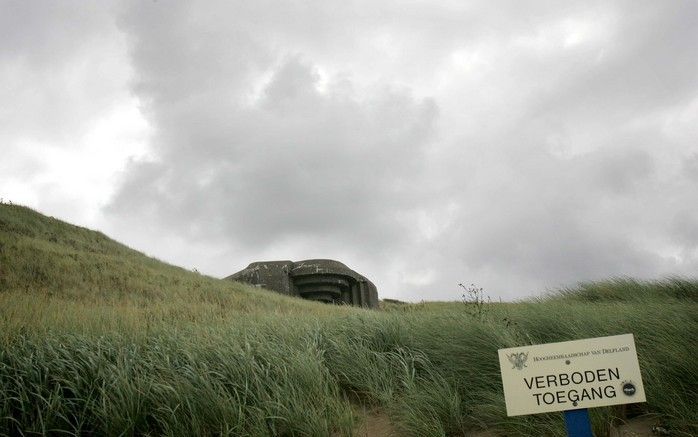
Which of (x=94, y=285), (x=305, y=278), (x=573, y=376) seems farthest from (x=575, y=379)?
(x=305, y=278)

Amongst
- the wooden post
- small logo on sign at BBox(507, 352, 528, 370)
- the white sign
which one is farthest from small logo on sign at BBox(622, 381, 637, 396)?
small logo on sign at BBox(507, 352, 528, 370)

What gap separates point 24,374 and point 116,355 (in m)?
0.76

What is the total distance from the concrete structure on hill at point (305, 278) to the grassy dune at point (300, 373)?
14.4 meters

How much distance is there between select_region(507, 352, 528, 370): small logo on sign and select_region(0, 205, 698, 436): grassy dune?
2.72 feet

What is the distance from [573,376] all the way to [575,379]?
22mm

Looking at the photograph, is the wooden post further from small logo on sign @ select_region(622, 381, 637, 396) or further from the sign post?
small logo on sign @ select_region(622, 381, 637, 396)

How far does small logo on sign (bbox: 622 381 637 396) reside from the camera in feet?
10.5

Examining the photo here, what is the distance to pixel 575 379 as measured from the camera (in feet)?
10.8

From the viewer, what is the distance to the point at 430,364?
5215 mm

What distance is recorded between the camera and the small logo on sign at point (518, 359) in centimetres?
338

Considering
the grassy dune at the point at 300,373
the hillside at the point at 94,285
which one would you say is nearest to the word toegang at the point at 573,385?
the grassy dune at the point at 300,373

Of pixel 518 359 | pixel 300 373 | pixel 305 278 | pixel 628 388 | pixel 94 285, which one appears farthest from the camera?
pixel 305 278

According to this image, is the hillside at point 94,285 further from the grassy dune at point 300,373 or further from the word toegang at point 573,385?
the word toegang at point 573,385

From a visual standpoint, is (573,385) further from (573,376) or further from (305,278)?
(305,278)
